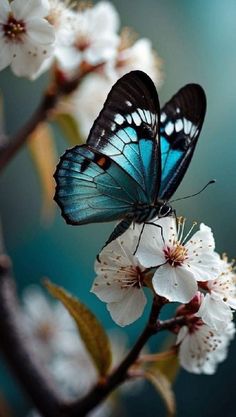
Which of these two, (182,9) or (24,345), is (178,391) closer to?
(24,345)

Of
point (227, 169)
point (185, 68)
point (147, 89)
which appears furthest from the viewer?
point (185, 68)

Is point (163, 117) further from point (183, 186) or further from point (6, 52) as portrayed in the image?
point (183, 186)

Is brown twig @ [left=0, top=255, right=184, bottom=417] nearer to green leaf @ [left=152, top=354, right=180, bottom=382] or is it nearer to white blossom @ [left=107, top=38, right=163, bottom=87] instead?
green leaf @ [left=152, top=354, right=180, bottom=382]

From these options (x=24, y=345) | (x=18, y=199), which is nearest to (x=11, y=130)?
(x=18, y=199)

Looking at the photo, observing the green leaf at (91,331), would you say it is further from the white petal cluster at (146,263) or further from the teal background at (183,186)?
the teal background at (183,186)

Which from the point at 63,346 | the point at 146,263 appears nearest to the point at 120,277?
the point at 146,263

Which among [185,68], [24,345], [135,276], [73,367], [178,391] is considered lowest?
[178,391]

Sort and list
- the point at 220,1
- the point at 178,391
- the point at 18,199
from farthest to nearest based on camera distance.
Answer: the point at 18,199, the point at 178,391, the point at 220,1
